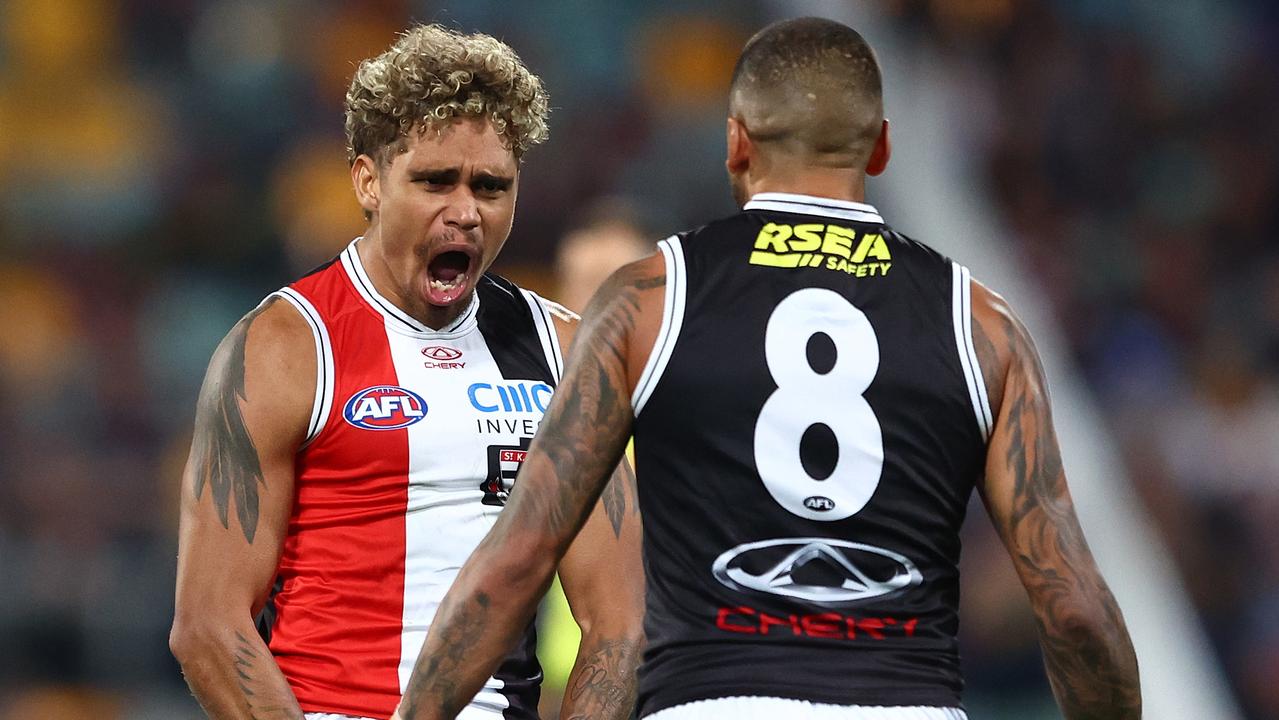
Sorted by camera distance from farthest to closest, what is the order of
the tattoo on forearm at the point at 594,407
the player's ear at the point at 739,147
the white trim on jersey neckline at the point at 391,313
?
1. the white trim on jersey neckline at the point at 391,313
2. the player's ear at the point at 739,147
3. the tattoo on forearm at the point at 594,407

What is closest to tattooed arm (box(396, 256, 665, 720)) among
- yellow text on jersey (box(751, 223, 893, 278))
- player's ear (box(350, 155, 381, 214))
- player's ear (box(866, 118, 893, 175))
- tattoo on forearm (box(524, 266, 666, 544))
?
tattoo on forearm (box(524, 266, 666, 544))

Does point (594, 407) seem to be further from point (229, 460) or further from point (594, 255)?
point (594, 255)

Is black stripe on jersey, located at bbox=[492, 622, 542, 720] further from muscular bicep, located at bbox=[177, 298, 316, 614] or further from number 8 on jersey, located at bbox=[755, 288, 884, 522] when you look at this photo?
number 8 on jersey, located at bbox=[755, 288, 884, 522]

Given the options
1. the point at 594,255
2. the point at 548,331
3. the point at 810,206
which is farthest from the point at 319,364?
the point at 594,255

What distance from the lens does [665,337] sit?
114 inches

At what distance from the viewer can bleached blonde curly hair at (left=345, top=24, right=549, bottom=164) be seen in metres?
3.72

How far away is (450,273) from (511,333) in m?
0.21

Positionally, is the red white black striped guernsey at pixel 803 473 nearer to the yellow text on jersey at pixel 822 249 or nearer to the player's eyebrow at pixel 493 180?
the yellow text on jersey at pixel 822 249

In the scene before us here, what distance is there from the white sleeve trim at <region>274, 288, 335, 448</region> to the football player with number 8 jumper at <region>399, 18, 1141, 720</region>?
633mm

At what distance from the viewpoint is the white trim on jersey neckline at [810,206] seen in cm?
302

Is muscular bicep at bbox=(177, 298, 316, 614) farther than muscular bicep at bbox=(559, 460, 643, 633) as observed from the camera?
No

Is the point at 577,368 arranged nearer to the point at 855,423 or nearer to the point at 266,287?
the point at 855,423

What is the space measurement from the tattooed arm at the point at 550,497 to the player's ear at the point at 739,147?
0.25 metres

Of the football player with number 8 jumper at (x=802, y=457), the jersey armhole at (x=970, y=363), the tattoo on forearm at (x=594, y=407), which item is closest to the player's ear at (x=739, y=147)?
the football player with number 8 jumper at (x=802, y=457)
